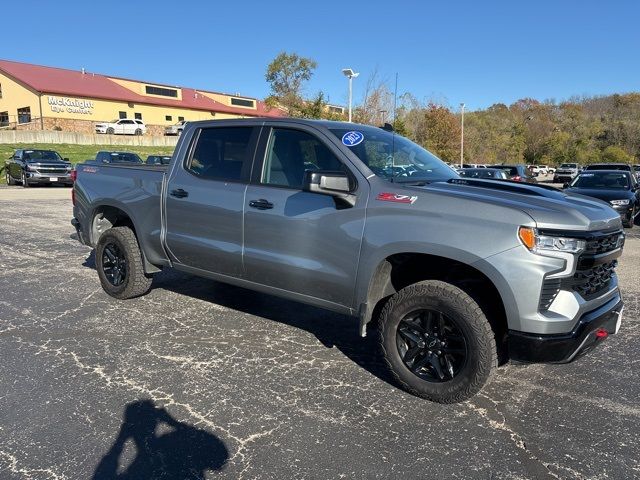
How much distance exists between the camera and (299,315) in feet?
17.3

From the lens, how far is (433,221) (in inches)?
128

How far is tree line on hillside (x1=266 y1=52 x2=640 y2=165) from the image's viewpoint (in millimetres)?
35431

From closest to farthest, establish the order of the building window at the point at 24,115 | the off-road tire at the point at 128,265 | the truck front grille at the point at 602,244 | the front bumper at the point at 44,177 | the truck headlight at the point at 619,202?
the truck front grille at the point at 602,244 < the off-road tire at the point at 128,265 < the truck headlight at the point at 619,202 < the front bumper at the point at 44,177 < the building window at the point at 24,115

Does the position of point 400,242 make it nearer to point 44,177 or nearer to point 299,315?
point 299,315

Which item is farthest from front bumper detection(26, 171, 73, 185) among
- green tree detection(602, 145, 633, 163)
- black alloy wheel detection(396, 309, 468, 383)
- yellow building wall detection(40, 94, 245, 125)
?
green tree detection(602, 145, 633, 163)

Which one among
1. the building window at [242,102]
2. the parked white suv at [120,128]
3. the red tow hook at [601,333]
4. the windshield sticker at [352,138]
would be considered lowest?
the red tow hook at [601,333]

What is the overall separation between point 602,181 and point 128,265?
43.0 feet

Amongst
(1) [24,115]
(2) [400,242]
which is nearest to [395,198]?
(2) [400,242]

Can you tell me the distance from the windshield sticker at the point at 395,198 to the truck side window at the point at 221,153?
140 centimetres

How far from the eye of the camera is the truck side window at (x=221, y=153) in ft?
14.5

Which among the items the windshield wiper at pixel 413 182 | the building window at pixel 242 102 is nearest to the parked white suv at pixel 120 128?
the building window at pixel 242 102

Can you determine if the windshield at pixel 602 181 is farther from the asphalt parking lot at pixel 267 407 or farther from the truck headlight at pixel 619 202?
the asphalt parking lot at pixel 267 407

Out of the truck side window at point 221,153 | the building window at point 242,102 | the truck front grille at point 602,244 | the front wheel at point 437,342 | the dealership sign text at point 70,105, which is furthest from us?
the building window at point 242,102

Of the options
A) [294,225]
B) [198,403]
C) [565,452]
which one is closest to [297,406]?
[198,403]
